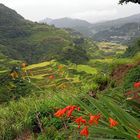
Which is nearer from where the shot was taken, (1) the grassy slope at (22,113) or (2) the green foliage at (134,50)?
(1) the grassy slope at (22,113)

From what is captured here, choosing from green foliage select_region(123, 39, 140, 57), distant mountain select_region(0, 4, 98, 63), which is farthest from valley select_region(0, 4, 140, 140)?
distant mountain select_region(0, 4, 98, 63)

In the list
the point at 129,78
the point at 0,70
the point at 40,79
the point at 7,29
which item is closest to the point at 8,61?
the point at 0,70

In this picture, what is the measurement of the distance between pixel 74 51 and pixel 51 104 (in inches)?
4005

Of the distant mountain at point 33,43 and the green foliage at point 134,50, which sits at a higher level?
the green foliage at point 134,50

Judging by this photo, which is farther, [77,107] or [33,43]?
[33,43]

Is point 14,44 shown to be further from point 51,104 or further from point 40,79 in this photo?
point 51,104

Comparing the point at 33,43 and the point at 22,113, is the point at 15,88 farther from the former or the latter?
the point at 33,43

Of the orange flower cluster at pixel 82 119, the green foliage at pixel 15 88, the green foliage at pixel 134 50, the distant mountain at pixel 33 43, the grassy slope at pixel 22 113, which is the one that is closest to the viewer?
the orange flower cluster at pixel 82 119

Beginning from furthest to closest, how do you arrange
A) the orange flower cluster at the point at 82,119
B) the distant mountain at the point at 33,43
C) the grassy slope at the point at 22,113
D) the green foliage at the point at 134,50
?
the distant mountain at the point at 33,43 → the green foliage at the point at 134,50 → the grassy slope at the point at 22,113 → the orange flower cluster at the point at 82,119

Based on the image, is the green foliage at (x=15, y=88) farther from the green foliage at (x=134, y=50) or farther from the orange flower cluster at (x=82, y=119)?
the orange flower cluster at (x=82, y=119)

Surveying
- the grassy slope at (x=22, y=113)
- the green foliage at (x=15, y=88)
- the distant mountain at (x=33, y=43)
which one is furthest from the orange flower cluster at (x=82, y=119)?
the distant mountain at (x=33, y=43)

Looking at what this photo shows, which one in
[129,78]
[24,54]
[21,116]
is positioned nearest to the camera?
[21,116]

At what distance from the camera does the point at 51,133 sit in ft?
21.3

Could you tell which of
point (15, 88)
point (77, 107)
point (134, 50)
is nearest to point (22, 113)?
point (77, 107)
